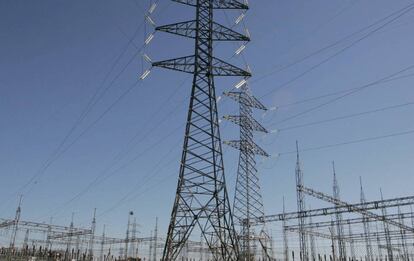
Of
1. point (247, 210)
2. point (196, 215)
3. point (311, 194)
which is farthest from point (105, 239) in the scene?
point (196, 215)

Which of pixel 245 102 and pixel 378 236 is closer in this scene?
pixel 245 102

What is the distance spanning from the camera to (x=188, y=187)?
16.9 m

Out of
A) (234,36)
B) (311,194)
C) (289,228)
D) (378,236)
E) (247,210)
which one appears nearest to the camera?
(234,36)

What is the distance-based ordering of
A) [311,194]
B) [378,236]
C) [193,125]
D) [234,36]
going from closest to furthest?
[193,125], [234,36], [311,194], [378,236]

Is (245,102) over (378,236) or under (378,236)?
over

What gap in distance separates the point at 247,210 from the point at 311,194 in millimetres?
15358

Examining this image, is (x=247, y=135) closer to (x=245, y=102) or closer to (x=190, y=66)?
(x=245, y=102)

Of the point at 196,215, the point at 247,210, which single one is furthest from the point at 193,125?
the point at 247,210

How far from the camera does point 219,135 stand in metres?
18.3

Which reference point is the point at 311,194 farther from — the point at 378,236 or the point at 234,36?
the point at 234,36

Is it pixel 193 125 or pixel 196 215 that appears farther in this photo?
pixel 193 125

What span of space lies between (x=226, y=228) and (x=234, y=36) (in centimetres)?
961

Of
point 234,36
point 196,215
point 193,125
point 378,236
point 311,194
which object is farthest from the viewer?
point 378,236

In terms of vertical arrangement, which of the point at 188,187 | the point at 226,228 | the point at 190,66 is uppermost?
the point at 190,66
